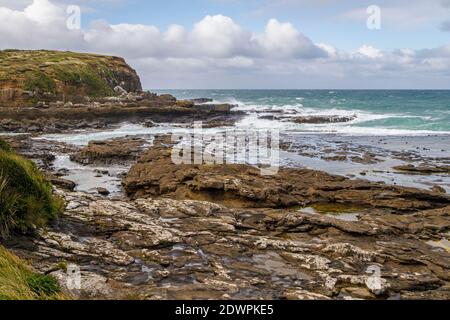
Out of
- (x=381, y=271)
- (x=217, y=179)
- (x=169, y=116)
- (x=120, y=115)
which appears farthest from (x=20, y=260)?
(x=169, y=116)

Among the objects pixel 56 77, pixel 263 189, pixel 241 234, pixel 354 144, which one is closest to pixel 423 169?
pixel 354 144

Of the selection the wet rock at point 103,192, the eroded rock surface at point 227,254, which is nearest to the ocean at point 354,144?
the wet rock at point 103,192

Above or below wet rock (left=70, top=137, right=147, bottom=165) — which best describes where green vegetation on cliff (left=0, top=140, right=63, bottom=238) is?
above

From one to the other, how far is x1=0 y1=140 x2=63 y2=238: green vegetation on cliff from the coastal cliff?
168 feet

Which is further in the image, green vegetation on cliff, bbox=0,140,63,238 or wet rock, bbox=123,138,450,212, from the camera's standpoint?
wet rock, bbox=123,138,450,212

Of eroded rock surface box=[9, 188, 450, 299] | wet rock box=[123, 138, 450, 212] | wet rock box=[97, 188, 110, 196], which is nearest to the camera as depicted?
eroded rock surface box=[9, 188, 450, 299]

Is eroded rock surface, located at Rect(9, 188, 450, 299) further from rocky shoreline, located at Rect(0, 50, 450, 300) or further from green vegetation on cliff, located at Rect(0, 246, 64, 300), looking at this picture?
green vegetation on cliff, located at Rect(0, 246, 64, 300)

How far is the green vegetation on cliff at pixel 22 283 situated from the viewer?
608 cm

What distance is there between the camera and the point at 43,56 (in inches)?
3204

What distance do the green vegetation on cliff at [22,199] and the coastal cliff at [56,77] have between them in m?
51.2

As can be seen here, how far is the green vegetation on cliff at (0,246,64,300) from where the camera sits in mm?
6082

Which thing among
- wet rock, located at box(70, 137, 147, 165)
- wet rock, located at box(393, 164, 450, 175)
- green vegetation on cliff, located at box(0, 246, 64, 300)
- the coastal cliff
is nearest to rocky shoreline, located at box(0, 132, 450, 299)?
green vegetation on cliff, located at box(0, 246, 64, 300)

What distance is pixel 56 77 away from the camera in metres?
65.7
